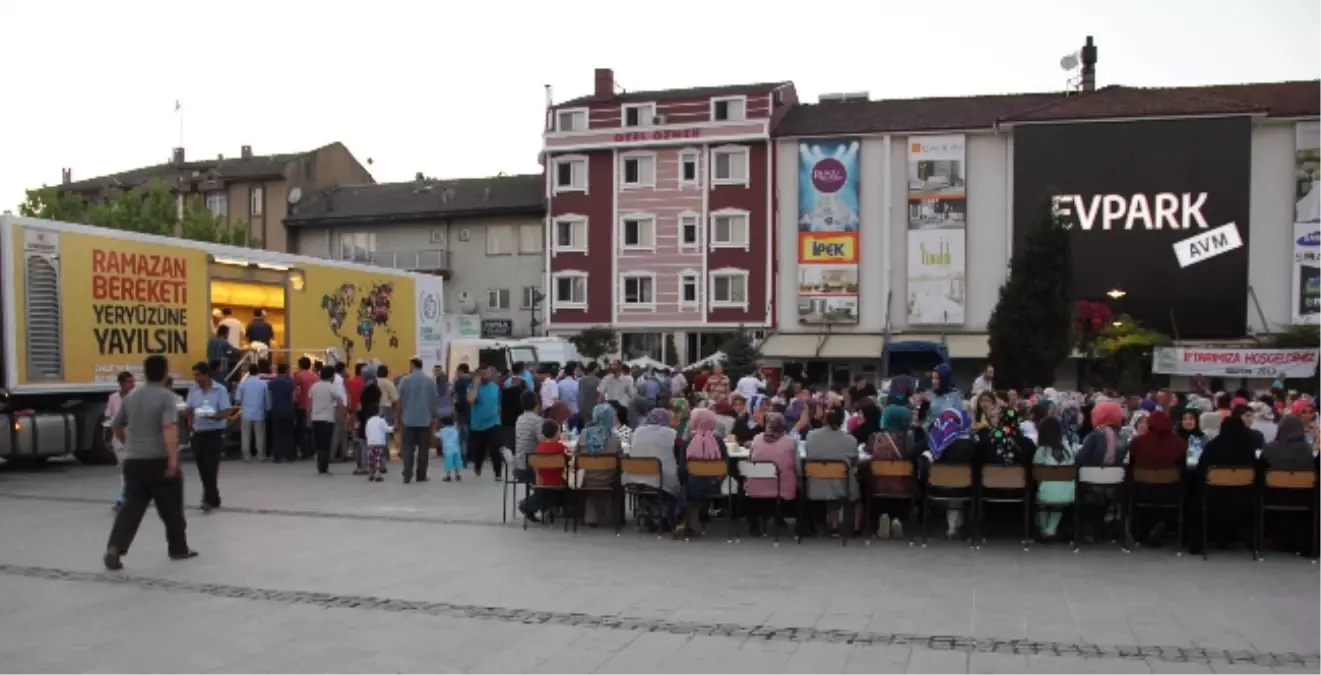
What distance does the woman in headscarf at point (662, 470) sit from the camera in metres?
12.0

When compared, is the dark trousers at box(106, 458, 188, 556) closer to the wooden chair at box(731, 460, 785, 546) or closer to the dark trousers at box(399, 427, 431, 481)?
the wooden chair at box(731, 460, 785, 546)

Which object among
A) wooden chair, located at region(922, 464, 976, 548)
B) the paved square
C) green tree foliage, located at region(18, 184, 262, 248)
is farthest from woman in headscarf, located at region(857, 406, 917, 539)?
green tree foliage, located at region(18, 184, 262, 248)

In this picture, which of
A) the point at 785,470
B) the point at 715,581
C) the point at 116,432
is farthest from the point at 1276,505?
the point at 116,432

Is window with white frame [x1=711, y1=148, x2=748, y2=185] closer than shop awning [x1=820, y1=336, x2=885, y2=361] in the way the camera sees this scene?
No

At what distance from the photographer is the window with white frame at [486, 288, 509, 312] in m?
52.2

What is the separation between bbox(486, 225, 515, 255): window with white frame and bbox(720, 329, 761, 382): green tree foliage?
16488 millimetres

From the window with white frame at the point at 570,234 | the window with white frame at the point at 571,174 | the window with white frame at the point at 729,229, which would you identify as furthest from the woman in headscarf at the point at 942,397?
the window with white frame at the point at 571,174

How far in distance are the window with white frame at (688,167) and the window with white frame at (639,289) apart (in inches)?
159

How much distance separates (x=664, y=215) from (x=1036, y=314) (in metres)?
19.2

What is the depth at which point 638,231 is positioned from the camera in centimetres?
4825

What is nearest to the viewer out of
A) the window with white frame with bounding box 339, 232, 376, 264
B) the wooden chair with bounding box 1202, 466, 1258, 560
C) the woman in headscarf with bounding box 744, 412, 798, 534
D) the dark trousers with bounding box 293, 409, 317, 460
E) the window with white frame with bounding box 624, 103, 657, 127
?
the wooden chair with bounding box 1202, 466, 1258, 560

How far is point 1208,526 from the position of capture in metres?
11.2

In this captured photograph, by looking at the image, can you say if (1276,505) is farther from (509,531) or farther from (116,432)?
(116,432)

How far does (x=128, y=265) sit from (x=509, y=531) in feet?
32.3
